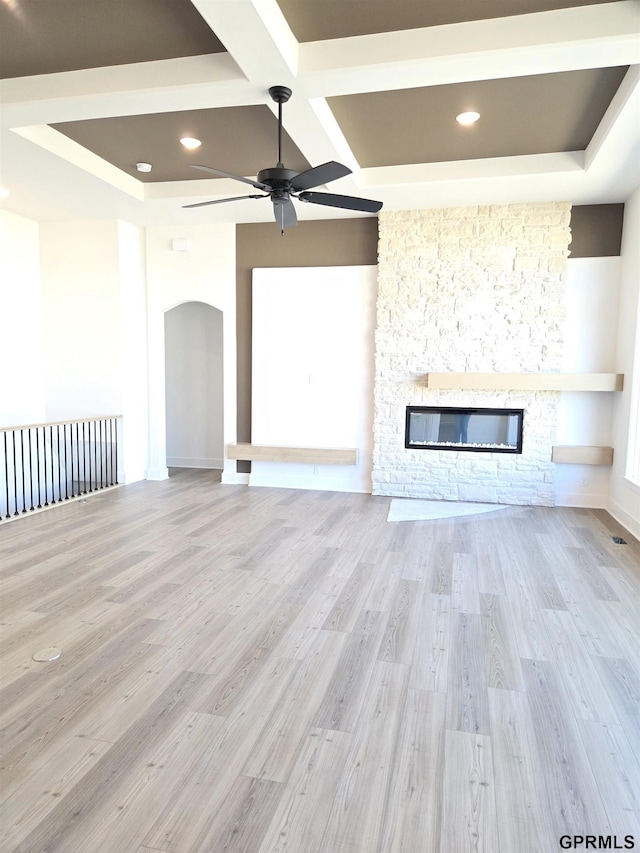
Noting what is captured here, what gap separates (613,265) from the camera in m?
5.43

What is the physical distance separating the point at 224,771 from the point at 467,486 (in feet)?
14.7

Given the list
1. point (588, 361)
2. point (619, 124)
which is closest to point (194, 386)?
point (588, 361)

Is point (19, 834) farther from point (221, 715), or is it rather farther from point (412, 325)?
point (412, 325)

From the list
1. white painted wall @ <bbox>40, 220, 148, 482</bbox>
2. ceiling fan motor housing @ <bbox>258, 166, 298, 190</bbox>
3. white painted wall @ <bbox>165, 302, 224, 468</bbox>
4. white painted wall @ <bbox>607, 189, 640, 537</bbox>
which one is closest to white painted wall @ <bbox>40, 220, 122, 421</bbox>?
white painted wall @ <bbox>40, 220, 148, 482</bbox>

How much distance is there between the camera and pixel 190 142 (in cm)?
443

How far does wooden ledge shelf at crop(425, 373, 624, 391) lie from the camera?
5.26 metres

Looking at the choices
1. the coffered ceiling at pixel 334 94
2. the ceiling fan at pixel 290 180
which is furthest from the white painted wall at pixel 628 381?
the ceiling fan at pixel 290 180

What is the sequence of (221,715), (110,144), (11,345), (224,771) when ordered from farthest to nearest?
(11,345) < (110,144) < (221,715) < (224,771)

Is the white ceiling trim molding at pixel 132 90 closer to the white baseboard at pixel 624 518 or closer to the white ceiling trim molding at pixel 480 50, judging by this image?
the white ceiling trim molding at pixel 480 50

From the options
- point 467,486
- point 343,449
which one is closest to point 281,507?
point 343,449

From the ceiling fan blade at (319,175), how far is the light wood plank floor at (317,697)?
2513mm

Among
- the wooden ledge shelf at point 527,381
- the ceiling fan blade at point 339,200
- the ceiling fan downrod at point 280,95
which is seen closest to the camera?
the ceiling fan downrod at point 280,95

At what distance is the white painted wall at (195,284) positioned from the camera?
6375 mm

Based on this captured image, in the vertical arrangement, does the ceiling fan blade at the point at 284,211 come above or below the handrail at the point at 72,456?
above
